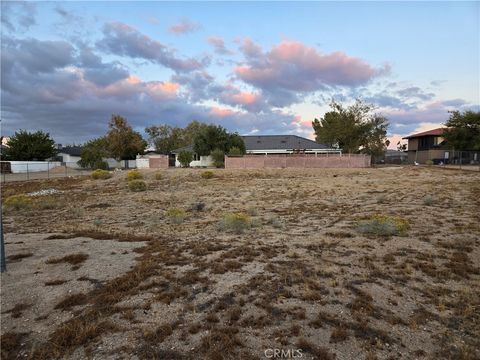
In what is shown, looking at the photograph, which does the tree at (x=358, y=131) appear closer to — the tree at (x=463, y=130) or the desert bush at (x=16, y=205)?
the tree at (x=463, y=130)

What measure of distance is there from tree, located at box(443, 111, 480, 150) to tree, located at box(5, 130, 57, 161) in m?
64.2

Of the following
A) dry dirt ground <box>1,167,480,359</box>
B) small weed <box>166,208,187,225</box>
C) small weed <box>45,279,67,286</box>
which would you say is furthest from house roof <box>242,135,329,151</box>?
small weed <box>45,279,67,286</box>

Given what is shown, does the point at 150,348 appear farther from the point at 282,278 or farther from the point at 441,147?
the point at 441,147

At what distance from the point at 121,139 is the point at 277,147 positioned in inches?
1069

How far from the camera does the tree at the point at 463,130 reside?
46344 mm

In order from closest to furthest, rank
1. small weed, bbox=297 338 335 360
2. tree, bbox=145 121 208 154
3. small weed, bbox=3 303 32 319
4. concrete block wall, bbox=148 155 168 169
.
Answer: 1. small weed, bbox=297 338 335 360
2. small weed, bbox=3 303 32 319
3. concrete block wall, bbox=148 155 168 169
4. tree, bbox=145 121 208 154

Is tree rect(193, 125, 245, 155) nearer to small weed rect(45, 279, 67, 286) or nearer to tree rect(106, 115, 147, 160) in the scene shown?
tree rect(106, 115, 147, 160)

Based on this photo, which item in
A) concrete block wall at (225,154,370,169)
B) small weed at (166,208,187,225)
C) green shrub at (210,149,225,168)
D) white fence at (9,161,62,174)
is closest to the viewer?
small weed at (166,208,187,225)

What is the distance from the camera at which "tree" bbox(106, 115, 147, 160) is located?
5938 centimetres

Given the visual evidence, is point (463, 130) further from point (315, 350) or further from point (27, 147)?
point (27, 147)

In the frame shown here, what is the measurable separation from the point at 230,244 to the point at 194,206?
25.0 ft

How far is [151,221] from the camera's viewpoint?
11922 millimetres

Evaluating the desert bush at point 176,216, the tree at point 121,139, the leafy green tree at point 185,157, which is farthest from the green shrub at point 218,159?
the desert bush at point 176,216

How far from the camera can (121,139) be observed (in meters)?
59.7
